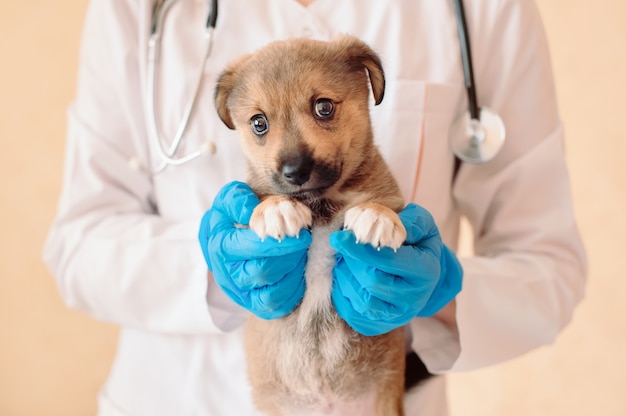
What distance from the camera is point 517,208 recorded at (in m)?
1.46

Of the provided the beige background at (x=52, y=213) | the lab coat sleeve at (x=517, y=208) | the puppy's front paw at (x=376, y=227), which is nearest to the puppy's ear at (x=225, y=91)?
the puppy's front paw at (x=376, y=227)

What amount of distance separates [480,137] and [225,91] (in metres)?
0.61

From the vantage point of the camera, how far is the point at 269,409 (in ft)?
3.71

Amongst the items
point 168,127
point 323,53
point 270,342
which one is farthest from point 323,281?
point 168,127

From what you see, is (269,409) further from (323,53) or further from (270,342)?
(323,53)

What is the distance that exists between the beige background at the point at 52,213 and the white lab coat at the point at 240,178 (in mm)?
682

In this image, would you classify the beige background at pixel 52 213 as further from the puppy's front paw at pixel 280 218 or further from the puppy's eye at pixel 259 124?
the puppy's front paw at pixel 280 218

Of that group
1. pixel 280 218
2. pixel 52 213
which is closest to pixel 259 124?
pixel 280 218

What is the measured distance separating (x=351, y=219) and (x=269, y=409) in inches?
19.6

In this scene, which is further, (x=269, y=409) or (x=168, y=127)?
(x=168, y=127)

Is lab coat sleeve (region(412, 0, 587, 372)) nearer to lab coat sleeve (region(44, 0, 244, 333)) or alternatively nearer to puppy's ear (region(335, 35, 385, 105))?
puppy's ear (region(335, 35, 385, 105))

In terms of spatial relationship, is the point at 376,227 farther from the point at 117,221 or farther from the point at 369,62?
the point at 117,221

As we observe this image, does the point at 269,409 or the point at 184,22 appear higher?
the point at 184,22

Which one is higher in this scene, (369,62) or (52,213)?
(369,62)
